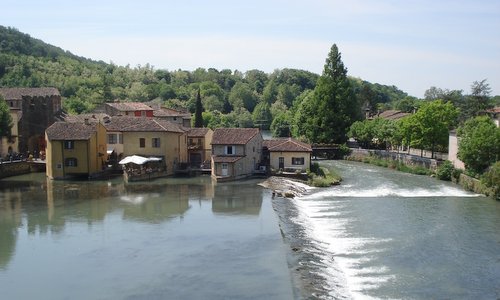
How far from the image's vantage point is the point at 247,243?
2247cm

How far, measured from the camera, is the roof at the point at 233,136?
41.2m

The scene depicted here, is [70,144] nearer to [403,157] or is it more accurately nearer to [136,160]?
[136,160]

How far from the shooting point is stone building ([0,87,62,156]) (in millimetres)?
47031

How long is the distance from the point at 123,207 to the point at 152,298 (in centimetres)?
1463

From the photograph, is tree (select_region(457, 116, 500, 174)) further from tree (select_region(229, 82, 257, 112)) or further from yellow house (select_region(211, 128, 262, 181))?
tree (select_region(229, 82, 257, 112))

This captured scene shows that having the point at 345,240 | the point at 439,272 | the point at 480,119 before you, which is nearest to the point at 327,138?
the point at 480,119

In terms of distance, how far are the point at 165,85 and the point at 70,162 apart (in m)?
88.1

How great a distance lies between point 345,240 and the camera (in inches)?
897

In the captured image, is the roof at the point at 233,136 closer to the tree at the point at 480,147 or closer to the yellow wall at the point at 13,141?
the tree at the point at 480,147

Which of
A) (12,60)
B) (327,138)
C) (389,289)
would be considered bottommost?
(389,289)

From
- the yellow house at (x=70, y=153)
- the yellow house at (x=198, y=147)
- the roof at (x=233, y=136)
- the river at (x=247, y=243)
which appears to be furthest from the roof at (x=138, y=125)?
the river at (x=247, y=243)

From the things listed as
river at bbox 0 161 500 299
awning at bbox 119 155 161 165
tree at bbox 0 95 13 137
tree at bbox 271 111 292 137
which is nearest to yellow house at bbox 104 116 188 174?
awning at bbox 119 155 161 165

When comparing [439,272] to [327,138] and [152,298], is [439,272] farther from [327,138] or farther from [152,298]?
[327,138]

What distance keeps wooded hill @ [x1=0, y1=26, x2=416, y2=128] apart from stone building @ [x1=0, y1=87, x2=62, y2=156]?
28.0 meters
